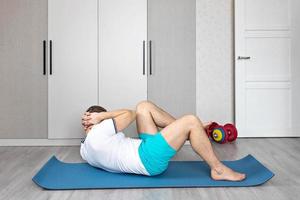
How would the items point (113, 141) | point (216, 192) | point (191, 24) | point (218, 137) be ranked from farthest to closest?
point (191, 24)
point (218, 137)
point (113, 141)
point (216, 192)

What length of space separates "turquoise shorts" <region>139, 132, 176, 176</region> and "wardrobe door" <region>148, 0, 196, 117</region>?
2.04 meters

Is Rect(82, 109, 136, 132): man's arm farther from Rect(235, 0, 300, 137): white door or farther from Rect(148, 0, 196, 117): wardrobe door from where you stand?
Rect(235, 0, 300, 137): white door

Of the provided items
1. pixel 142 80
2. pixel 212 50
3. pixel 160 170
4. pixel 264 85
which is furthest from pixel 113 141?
pixel 264 85

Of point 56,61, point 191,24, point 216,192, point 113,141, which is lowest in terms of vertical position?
point 216,192

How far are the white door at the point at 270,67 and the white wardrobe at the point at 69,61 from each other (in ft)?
4.32

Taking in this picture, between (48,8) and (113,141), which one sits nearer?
(113,141)

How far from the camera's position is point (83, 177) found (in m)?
2.98

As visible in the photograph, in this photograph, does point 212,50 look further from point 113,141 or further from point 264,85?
point 113,141

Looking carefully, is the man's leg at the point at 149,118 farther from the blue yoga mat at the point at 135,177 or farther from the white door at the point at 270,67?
the white door at the point at 270,67

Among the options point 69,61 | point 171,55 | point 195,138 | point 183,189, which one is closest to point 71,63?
point 69,61

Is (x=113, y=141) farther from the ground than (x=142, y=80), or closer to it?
closer to it

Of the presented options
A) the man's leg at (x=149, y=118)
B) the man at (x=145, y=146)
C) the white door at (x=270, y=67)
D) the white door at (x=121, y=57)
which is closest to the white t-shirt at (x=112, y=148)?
the man at (x=145, y=146)

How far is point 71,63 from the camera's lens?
15.4 feet

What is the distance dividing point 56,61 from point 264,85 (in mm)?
2661
